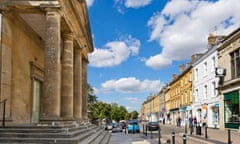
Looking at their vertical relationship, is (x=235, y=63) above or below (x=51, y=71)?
above

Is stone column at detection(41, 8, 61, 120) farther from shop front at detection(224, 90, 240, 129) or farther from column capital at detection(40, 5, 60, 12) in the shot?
shop front at detection(224, 90, 240, 129)

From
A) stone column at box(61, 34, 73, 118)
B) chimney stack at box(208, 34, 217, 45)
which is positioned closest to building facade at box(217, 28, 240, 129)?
chimney stack at box(208, 34, 217, 45)

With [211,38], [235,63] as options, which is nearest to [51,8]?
[235,63]

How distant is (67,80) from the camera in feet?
57.6

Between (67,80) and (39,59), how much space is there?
5.84m

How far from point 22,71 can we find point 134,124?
815 inches

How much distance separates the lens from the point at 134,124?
120 ft

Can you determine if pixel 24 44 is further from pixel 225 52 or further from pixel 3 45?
pixel 225 52

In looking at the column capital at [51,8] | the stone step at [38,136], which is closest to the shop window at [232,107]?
the column capital at [51,8]

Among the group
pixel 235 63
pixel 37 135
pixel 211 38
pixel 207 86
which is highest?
pixel 211 38

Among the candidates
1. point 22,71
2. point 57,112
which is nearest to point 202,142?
point 57,112

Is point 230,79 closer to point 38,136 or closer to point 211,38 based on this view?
point 211,38

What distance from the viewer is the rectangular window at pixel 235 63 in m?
28.7

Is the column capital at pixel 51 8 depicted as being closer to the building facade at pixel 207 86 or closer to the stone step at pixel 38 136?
the stone step at pixel 38 136
